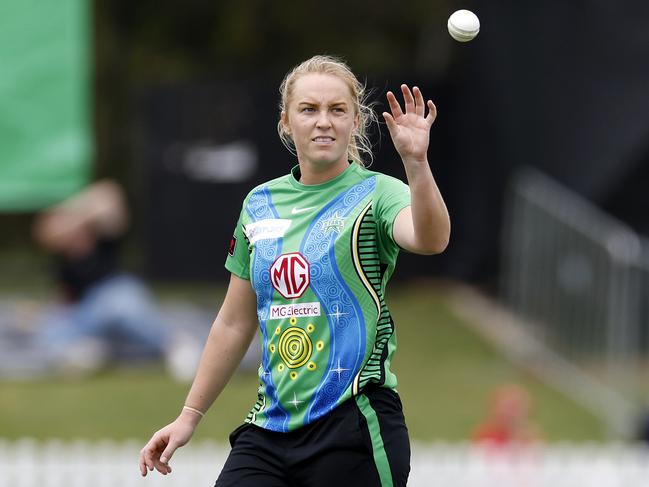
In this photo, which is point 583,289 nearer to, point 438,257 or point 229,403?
point 229,403

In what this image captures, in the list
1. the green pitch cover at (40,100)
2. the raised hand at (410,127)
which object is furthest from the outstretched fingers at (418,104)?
the green pitch cover at (40,100)

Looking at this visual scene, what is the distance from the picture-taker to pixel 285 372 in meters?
3.93

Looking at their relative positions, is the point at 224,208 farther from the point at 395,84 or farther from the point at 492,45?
the point at 492,45

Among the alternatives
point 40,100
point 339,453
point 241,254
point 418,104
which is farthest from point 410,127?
point 40,100

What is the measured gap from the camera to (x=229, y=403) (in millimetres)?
11883

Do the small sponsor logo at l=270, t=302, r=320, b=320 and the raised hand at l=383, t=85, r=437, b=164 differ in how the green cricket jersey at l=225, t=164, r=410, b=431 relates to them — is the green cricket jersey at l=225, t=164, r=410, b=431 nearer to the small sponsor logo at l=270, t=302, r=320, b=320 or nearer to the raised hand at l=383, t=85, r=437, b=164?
the small sponsor logo at l=270, t=302, r=320, b=320

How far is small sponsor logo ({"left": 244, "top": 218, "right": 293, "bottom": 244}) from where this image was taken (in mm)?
3982

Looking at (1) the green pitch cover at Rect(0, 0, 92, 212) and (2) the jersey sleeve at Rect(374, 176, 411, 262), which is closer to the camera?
(2) the jersey sleeve at Rect(374, 176, 411, 262)

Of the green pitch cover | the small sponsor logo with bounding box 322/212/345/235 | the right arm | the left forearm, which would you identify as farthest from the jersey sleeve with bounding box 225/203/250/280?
the green pitch cover

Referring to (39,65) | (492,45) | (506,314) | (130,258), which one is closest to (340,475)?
(39,65)

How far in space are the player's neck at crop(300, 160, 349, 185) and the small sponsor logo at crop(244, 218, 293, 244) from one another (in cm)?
14

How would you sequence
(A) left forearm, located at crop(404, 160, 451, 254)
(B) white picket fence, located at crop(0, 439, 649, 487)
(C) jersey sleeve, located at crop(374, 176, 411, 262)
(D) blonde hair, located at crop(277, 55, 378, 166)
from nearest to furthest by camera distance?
(A) left forearm, located at crop(404, 160, 451, 254), (C) jersey sleeve, located at crop(374, 176, 411, 262), (D) blonde hair, located at crop(277, 55, 378, 166), (B) white picket fence, located at crop(0, 439, 649, 487)

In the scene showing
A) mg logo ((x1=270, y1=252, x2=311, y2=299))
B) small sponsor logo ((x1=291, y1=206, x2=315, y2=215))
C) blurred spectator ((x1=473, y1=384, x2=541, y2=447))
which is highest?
small sponsor logo ((x1=291, y1=206, x2=315, y2=215))

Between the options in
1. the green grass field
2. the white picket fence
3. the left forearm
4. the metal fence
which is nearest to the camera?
the left forearm
